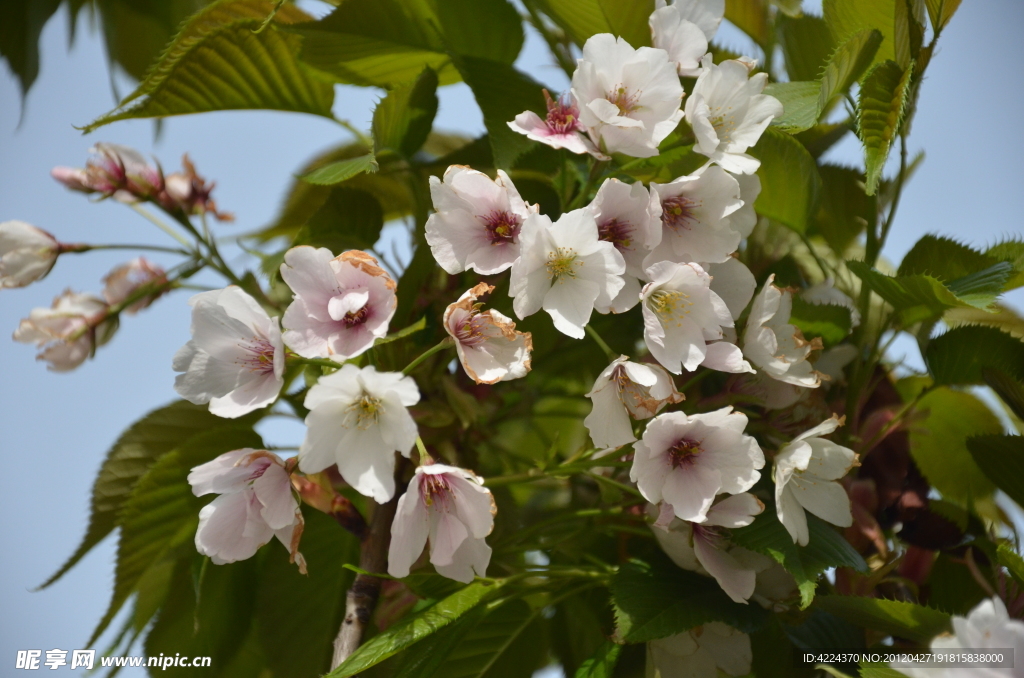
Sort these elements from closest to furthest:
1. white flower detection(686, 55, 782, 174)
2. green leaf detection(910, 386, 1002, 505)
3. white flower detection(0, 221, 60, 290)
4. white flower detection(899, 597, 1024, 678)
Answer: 1. white flower detection(899, 597, 1024, 678)
2. white flower detection(686, 55, 782, 174)
3. white flower detection(0, 221, 60, 290)
4. green leaf detection(910, 386, 1002, 505)

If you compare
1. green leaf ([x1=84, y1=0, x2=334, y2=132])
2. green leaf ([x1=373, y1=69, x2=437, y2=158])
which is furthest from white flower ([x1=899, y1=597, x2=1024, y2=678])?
green leaf ([x1=84, y1=0, x2=334, y2=132])

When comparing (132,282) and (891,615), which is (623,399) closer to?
(891,615)

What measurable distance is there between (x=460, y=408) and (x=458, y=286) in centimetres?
9

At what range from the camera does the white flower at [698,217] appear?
43 cm

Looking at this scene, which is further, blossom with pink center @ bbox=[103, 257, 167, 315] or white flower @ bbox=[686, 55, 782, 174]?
blossom with pink center @ bbox=[103, 257, 167, 315]

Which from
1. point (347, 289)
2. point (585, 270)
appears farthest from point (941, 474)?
point (347, 289)

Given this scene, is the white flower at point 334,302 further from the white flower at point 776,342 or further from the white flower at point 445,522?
the white flower at point 776,342

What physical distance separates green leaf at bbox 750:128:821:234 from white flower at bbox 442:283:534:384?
9.2 inches

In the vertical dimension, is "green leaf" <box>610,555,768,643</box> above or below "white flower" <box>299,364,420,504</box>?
below

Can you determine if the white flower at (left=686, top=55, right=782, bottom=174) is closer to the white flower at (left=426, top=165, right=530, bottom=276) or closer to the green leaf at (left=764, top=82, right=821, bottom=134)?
the green leaf at (left=764, top=82, right=821, bottom=134)

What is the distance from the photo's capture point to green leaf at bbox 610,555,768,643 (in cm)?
43

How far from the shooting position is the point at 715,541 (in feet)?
1.54

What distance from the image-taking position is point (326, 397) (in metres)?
0.36

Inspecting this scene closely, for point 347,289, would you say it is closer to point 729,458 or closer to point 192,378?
point 192,378
